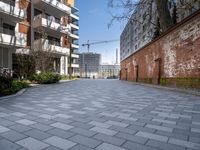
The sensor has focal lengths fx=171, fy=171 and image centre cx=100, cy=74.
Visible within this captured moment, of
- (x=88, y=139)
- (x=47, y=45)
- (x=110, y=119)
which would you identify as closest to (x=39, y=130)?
(x=88, y=139)

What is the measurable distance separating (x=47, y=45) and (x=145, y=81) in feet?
37.2

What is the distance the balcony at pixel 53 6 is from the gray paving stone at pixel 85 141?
1982 cm

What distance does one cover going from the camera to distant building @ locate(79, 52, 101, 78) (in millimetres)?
67188

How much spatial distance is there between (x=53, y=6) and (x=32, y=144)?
2096 centimetres

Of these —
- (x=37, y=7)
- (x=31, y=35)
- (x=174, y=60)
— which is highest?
(x=37, y=7)

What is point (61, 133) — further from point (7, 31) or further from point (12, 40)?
point (7, 31)

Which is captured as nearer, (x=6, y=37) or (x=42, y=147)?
(x=42, y=147)

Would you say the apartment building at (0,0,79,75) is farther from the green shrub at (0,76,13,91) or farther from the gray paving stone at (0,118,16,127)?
the gray paving stone at (0,118,16,127)

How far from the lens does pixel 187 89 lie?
920 cm

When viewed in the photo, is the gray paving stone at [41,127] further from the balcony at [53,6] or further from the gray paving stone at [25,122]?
the balcony at [53,6]

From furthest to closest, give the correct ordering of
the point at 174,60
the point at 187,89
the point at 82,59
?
the point at 82,59
the point at 174,60
the point at 187,89

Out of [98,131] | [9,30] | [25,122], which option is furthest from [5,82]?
[9,30]

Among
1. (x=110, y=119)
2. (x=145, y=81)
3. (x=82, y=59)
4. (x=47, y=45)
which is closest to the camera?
(x=110, y=119)

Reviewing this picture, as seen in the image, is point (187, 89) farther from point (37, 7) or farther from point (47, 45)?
point (37, 7)
